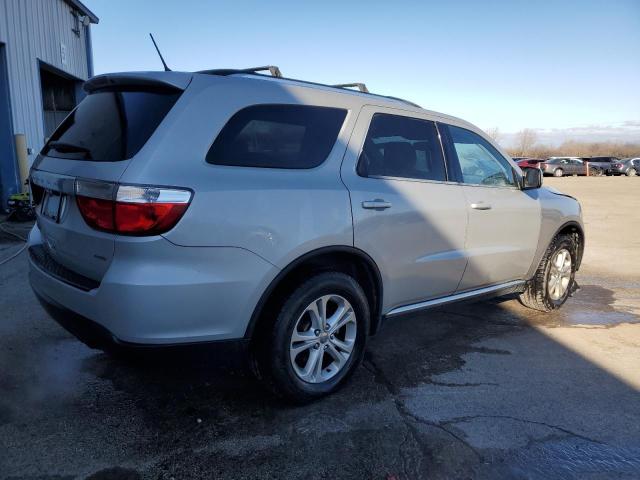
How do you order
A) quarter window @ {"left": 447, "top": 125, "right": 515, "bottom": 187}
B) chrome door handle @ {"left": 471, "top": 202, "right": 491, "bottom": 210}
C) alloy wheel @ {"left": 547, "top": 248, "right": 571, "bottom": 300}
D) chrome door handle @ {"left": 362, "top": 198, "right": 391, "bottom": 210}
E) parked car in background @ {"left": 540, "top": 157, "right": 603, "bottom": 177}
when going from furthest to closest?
parked car in background @ {"left": 540, "top": 157, "right": 603, "bottom": 177} → alloy wheel @ {"left": 547, "top": 248, "right": 571, "bottom": 300} → quarter window @ {"left": 447, "top": 125, "right": 515, "bottom": 187} → chrome door handle @ {"left": 471, "top": 202, "right": 491, "bottom": 210} → chrome door handle @ {"left": 362, "top": 198, "right": 391, "bottom": 210}

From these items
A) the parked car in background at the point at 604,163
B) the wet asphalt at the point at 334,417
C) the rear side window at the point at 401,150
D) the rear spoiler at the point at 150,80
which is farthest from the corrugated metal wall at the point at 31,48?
the parked car in background at the point at 604,163

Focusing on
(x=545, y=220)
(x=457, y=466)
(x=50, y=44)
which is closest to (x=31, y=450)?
(x=457, y=466)

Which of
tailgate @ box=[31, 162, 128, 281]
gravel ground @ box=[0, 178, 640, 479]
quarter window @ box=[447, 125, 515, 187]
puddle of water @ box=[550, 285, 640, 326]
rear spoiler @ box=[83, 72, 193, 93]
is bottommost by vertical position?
puddle of water @ box=[550, 285, 640, 326]

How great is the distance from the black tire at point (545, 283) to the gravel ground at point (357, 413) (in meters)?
0.54

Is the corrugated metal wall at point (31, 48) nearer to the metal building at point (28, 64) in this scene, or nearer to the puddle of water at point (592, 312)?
the metal building at point (28, 64)

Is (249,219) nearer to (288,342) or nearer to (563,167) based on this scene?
(288,342)

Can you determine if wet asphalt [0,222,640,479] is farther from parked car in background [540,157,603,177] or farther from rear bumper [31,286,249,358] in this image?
parked car in background [540,157,603,177]

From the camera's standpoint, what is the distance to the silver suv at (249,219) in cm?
239

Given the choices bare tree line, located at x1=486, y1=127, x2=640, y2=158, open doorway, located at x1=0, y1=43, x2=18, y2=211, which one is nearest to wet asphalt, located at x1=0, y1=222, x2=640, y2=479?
open doorway, located at x1=0, y1=43, x2=18, y2=211

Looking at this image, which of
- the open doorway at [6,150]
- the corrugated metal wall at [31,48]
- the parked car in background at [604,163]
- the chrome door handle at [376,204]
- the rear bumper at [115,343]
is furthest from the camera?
the parked car in background at [604,163]

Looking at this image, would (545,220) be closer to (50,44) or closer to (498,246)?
(498,246)

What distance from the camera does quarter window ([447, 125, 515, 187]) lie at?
3.96 m

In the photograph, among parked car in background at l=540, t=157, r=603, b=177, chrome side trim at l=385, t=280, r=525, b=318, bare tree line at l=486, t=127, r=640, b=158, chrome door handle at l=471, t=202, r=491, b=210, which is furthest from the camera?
bare tree line at l=486, t=127, r=640, b=158

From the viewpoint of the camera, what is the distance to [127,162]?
2412 millimetres
